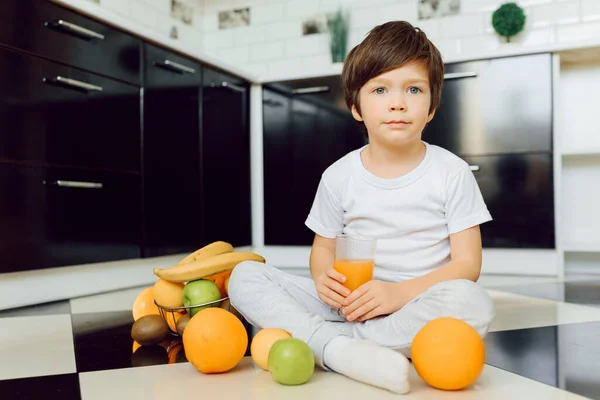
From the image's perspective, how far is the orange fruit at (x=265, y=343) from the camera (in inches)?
37.2

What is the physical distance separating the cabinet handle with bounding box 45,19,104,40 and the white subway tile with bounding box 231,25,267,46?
5.13 feet

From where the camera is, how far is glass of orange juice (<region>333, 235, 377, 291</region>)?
98 centimetres

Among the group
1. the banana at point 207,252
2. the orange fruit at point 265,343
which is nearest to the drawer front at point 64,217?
the banana at point 207,252

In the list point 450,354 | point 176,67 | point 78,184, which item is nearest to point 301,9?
point 176,67

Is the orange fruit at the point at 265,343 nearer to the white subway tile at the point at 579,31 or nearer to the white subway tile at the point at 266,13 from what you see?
the white subway tile at the point at 579,31

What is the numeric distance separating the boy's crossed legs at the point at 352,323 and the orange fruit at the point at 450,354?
1.7 inches

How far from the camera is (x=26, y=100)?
5.37 feet

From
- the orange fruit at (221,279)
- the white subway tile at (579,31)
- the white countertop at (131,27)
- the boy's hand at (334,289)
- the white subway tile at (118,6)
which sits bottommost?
the orange fruit at (221,279)

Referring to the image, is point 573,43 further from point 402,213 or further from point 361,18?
point 402,213

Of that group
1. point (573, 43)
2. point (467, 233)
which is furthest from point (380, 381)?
point (573, 43)

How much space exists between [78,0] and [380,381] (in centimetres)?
153

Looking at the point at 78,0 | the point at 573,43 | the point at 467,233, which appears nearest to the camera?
the point at 467,233

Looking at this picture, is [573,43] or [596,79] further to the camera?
[596,79]

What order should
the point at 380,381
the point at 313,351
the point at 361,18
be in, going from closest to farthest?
the point at 380,381 < the point at 313,351 < the point at 361,18
